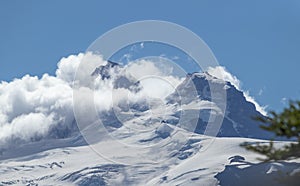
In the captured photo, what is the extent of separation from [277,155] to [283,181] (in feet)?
6.91

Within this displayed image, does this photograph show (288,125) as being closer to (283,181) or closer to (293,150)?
(293,150)

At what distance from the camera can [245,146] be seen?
2072cm

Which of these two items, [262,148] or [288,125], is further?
[262,148]

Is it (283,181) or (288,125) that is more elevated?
(288,125)

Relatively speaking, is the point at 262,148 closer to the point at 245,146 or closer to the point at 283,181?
the point at 245,146

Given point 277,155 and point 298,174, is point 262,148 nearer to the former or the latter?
point 277,155

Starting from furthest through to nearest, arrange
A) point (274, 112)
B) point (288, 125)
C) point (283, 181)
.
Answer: point (283, 181)
point (274, 112)
point (288, 125)

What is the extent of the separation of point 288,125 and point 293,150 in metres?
1.73

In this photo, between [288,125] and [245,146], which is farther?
[245,146]

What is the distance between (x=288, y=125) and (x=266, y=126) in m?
1.28

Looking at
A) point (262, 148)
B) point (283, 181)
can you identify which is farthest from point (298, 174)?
point (262, 148)

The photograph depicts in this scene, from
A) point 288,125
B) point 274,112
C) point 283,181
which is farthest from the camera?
point 283,181

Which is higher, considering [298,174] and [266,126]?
[266,126]

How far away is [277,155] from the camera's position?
20234 mm
